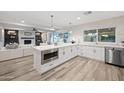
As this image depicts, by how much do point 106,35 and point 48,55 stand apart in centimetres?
374

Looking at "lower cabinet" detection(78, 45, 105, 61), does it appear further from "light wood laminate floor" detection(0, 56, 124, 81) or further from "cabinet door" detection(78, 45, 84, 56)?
"light wood laminate floor" detection(0, 56, 124, 81)

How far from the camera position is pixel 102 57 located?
14.3 ft

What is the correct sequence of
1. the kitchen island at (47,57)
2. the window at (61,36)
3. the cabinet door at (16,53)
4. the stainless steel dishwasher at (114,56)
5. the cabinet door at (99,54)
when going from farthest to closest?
1. the window at (61,36)
2. the cabinet door at (16,53)
3. the cabinet door at (99,54)
4. the stainless steel dishwasher at (114,56)
5. the kitchen island at (47,57)

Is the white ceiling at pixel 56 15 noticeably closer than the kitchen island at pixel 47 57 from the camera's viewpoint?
No

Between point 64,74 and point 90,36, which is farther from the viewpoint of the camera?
point 90,36

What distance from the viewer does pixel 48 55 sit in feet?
10.1

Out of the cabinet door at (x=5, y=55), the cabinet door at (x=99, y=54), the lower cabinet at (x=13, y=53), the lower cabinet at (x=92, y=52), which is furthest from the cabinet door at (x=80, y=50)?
the cabinet door at (x=5, y=55)

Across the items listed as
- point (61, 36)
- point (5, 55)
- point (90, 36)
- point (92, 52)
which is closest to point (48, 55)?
point (5, 55)

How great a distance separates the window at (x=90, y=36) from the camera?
549 centimetres

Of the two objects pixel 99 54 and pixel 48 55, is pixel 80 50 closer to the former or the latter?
pixel 99 54

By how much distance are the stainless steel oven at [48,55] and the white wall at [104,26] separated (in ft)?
10.5

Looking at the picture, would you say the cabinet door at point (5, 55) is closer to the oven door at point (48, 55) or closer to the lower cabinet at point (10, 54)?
the lower cabinet at point (10, 54)

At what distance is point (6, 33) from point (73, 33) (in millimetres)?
4650
